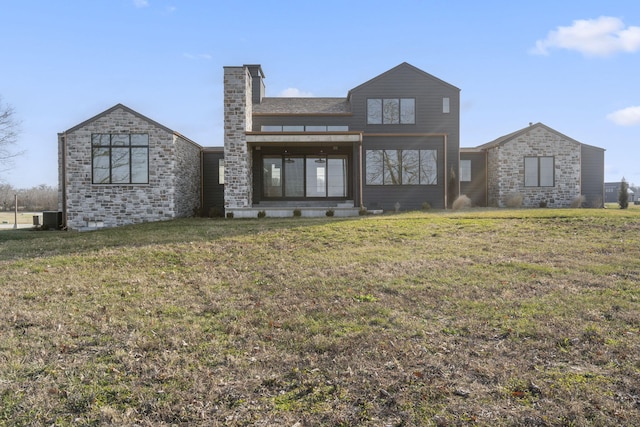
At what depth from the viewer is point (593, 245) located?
10.0 meters

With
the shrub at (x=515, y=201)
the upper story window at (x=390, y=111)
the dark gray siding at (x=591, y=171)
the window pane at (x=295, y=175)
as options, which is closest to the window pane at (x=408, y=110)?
the upper story window at (x=390, y=111)

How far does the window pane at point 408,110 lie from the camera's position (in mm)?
22188

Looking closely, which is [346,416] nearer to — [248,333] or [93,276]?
[248,333]

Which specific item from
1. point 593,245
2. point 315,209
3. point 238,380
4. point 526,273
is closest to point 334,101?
point 315,209

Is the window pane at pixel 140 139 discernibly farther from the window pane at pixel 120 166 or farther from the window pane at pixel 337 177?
the window pane at pixel 337 177

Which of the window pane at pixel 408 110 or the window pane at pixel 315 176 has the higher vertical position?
the window pane at pixel 408 110

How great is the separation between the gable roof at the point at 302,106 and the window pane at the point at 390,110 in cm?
191

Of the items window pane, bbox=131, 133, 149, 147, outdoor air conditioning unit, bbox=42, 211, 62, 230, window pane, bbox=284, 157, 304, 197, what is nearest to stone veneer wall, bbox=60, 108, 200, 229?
window pane, bbox=131, 133, 149, 147

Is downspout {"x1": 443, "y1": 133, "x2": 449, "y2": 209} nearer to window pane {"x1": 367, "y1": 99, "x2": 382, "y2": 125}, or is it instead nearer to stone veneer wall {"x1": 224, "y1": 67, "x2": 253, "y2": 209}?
window pane {"x1": 367, "y1": 99, "x2": 382, "y2": 125}

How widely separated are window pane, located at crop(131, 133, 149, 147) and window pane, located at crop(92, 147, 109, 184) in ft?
3.93

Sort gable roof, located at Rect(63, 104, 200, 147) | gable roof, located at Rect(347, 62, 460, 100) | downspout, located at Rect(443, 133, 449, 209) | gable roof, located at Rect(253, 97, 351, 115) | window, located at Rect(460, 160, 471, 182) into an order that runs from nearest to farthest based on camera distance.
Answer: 1. gable roof, located at Rect(63, 104, 200, 147)
2. downspout, located at Rect(443, 133, 449, 209)
3. gable roof, located at Rect(347, 62, 460, 100)
4. gable roof, located at Rect(253, 97, 351, 115)
5. window, located at Rect(460, 160, 471, 182)

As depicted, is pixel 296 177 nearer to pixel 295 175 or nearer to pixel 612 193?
pixel 295 175

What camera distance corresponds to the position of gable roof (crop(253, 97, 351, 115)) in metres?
22.8

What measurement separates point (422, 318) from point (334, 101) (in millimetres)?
20346
